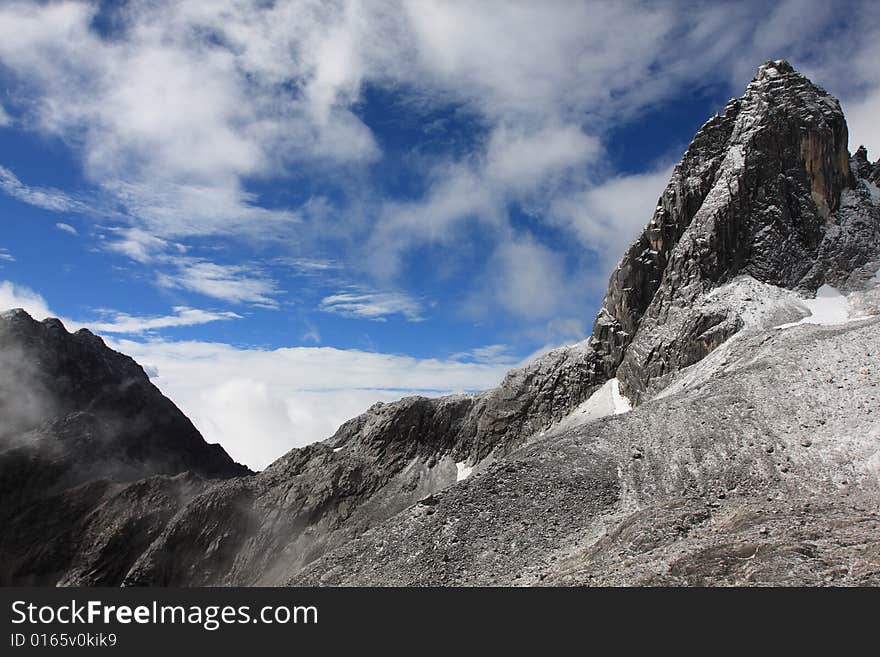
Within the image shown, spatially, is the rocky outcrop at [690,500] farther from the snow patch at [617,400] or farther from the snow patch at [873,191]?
the snow patch at [873,191]

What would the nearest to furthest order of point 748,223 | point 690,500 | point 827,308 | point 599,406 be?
point 690,500
point 827,308
point 748,223
point 599,406

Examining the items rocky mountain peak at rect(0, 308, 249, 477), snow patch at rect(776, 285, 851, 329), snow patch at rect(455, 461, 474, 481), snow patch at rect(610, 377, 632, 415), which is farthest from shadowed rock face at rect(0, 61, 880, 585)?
snow patch at rect(610, 377, 632, 415)

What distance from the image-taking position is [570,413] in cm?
8344

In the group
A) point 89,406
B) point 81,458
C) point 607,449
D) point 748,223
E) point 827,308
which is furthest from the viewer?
point 89,406

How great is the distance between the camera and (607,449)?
3866 centimetres

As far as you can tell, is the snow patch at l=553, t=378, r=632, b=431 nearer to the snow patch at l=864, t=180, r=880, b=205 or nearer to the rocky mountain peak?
the snow patch at l=864, t=180, r=880, b=205

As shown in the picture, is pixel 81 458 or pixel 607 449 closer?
pixel 607 449

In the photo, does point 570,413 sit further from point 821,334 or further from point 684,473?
point 684,473

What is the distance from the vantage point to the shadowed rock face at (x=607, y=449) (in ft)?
94.7

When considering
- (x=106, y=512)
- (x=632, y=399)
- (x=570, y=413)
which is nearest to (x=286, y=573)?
(x=106, y=512)

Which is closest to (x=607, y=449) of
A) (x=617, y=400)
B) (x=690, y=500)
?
(x=690, y=500)

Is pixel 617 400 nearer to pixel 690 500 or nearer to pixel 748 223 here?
pixel 748 223

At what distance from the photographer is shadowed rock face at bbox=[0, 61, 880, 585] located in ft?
94.7

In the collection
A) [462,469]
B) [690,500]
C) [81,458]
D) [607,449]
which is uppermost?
[81,458]
